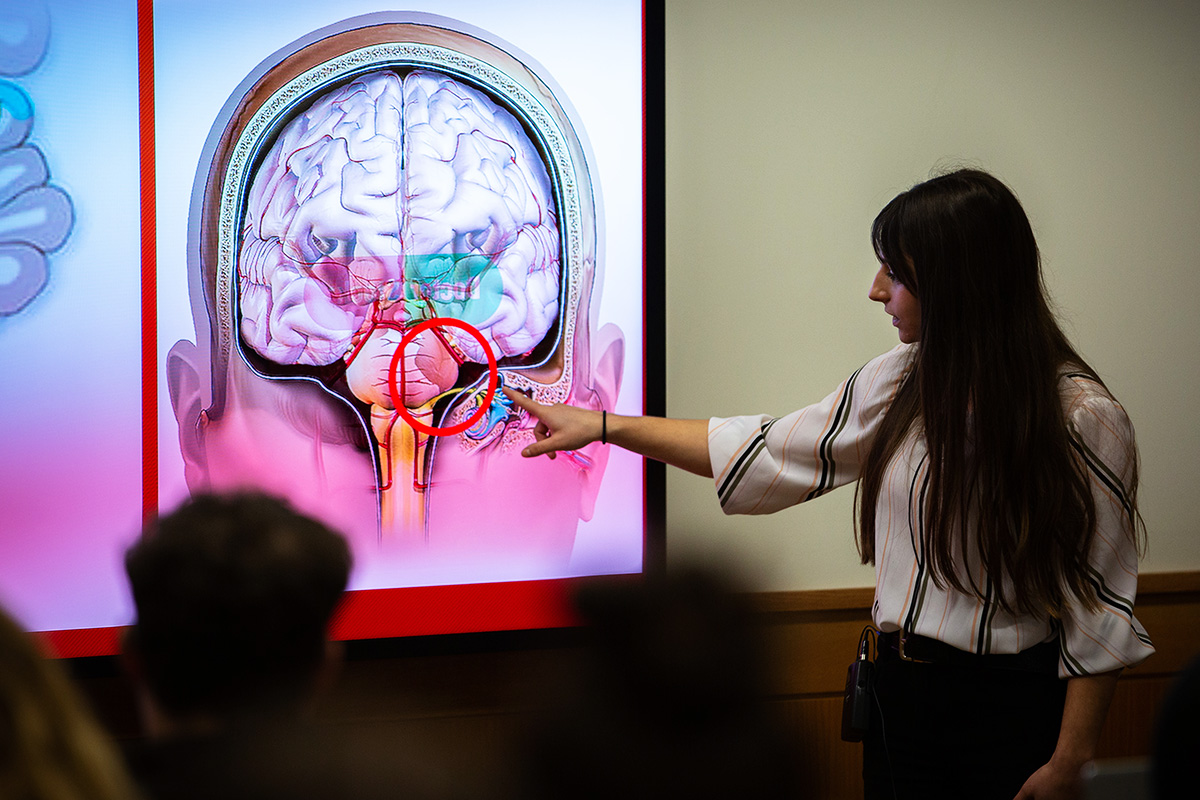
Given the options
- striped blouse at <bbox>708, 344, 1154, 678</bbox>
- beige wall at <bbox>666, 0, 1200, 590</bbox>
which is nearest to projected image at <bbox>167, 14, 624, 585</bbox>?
beige wall at <bbox>666, 0, 1200, 590</bbox>

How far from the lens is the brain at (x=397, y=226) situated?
5.45ft

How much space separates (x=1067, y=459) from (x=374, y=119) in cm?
128

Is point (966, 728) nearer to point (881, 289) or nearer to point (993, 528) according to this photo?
point (993, 528)

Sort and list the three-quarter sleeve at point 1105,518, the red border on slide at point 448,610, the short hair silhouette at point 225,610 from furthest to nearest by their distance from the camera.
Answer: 1. the red border on slide at point 448,610
2. the three-quarter sleeve at point 1105,518
3. the short hair silhouette at point 225,610

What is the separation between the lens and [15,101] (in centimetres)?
155

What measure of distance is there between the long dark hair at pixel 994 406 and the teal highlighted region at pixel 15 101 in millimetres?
1436

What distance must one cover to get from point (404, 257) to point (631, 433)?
53cm

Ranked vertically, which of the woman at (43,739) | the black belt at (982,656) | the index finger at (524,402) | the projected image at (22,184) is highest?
the projected image at (22,184)

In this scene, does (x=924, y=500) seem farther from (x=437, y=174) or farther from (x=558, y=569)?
(x=437, y=174)

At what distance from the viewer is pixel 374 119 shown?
170cm

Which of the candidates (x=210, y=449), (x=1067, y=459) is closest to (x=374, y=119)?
(x=210, y=449)

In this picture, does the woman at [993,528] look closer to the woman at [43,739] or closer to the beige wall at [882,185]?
the beige wall at [882,185]

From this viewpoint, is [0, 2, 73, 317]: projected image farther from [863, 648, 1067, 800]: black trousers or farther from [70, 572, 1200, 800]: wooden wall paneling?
[863, 648, 1067, 800]: black trousers

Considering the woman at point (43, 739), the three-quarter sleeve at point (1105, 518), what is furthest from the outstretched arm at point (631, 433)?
the woman at point (43, 739)
